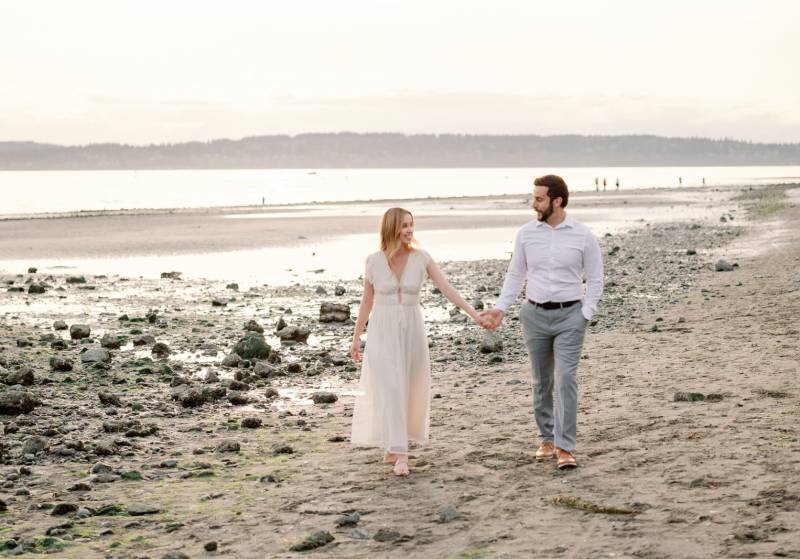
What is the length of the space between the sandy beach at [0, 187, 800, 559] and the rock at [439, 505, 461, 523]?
16 millimetres

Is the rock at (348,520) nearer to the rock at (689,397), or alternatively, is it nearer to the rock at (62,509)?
the rock at (62,509)

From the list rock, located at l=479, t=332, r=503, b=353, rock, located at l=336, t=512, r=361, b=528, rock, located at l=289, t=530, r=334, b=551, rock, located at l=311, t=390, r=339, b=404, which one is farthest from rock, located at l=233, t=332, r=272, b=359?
rock, located at l=289, t=530, r=334, b=551

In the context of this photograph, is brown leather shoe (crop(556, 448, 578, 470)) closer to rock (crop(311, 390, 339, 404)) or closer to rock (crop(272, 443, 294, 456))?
rock (crop(272, 443, 294, 456))

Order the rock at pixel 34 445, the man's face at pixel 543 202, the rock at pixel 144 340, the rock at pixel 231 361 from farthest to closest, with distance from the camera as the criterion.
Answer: the rock at pixel 144 340 → the rock at pixel 231 361 → the rock at pixel 34 445 → the man's face at pixel 543 202

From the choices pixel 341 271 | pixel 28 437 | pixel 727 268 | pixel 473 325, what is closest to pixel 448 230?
pixel 341 271

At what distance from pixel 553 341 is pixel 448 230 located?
4233 cm

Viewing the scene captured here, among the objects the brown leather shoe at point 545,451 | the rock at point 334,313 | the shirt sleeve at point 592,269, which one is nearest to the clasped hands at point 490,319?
the shirt sleeve at point 592,269

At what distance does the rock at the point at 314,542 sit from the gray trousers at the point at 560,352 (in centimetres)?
243

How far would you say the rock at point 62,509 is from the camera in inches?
304

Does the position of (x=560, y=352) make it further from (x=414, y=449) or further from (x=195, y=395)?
(x=195, y=395)

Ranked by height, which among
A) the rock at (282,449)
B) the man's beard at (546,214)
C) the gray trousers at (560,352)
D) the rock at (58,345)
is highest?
the man's beard at (546,214)

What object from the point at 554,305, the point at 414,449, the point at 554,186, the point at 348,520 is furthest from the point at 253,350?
the point at 348,520

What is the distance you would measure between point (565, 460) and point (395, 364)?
165 centimetres

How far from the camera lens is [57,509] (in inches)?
304
